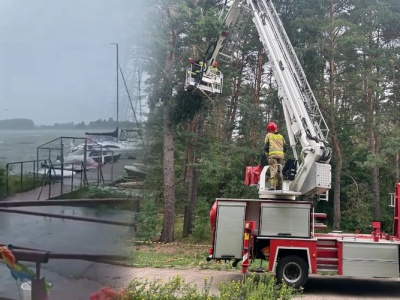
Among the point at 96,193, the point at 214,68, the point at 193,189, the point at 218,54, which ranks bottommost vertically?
the point at 193,189

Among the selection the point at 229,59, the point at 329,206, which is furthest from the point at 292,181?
the point at 329,206

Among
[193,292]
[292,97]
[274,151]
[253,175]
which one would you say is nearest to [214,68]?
[292,97]

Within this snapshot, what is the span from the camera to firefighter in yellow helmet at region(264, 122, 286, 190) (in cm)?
978

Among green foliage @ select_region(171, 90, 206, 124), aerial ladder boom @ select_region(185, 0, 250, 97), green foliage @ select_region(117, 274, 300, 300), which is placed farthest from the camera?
green foliage @ select_region(171, 90, 206, 124)

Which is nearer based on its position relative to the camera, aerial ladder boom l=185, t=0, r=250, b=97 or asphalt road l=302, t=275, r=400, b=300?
asphalt road l=302, t=275, r=400, b=300

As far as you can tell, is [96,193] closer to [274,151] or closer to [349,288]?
[274,151]

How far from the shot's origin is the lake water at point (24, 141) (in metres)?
1.60

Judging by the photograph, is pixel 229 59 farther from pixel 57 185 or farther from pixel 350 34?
pixel 57 185

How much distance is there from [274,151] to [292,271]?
2.34 meters

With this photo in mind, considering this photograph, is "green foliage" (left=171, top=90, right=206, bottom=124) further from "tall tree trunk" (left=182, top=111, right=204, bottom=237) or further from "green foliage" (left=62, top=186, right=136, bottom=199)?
"green foliage" (left=62, top=186, right=136, bottom=199)

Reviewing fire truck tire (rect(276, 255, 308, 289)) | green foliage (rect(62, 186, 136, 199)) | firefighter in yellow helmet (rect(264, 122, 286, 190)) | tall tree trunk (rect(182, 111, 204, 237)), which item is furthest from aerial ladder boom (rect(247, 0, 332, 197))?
tall tree trunk (rect(182, 111, 204, 237))

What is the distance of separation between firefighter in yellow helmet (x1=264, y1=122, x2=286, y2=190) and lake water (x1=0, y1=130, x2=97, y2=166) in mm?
8249

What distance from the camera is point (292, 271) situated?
9.53m

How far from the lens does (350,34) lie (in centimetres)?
2220
